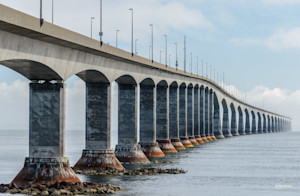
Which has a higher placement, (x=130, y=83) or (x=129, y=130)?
(x=130, y=83)

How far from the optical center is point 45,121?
45.1 m

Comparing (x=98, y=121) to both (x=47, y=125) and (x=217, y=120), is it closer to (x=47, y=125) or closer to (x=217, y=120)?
(x=47, y=125)

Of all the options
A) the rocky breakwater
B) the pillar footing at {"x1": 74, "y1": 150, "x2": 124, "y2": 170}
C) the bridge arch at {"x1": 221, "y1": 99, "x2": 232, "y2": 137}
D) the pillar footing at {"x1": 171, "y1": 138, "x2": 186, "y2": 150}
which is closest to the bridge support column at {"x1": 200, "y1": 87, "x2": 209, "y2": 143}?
the pillar footing at {"x1": 171, "y1": 138, "x2": 186, "y2": 150}

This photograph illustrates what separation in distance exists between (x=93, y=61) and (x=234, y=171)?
65.2 ft

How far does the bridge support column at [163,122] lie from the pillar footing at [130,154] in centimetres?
1860

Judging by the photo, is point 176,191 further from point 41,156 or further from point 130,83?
point 130,83

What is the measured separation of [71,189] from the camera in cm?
4241

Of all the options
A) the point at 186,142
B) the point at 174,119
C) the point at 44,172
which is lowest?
the point at 44,172

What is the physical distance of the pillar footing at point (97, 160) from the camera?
187 feet

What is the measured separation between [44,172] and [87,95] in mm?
16091

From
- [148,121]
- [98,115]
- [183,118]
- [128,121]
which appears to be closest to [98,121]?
[98,115]

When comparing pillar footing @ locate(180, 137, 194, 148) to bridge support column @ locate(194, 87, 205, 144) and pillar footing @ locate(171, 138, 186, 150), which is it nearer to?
pillar footing @ locate(171, 138, 186, 150)


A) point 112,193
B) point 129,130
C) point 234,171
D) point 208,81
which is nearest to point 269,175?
point 234,171

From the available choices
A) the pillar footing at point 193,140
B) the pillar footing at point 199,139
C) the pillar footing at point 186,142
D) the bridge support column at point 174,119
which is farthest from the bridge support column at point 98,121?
the pillar footing at point 199,139
